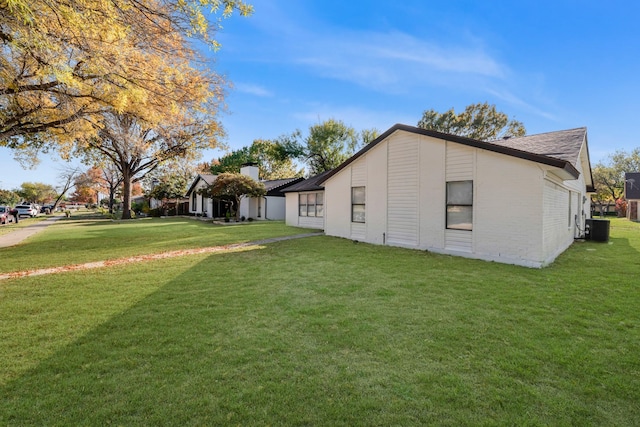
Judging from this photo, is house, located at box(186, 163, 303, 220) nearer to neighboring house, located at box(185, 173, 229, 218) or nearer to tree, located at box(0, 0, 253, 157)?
neighboring house, located at box(185, 173, 229, 218)

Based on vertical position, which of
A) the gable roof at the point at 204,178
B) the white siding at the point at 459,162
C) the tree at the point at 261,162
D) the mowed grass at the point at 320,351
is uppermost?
the tree at the point at 261,162

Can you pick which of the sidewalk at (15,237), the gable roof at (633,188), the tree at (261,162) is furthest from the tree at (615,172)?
the sidewalk at (15,237)

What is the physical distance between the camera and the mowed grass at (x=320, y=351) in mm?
2412

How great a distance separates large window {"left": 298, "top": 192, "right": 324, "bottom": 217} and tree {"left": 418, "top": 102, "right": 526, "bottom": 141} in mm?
23979

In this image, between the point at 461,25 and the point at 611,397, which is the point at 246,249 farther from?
the point at 461,25

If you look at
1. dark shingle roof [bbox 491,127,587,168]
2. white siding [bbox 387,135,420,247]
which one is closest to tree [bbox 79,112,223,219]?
white siding [bbox 387,135,420,247]

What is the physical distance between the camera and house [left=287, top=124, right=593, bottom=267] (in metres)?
7.96

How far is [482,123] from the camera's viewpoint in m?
35.0

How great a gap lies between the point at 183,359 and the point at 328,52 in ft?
46.5

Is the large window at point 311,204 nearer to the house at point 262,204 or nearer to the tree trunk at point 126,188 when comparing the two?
the house at point 262,204

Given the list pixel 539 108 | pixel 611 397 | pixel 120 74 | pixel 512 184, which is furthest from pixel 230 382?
pixel 539 108

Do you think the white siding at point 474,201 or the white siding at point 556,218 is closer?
the white siding at point 474,201

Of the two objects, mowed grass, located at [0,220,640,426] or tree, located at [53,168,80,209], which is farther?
tree, located at [53,168,80,209]

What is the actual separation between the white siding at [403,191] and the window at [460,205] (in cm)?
108
